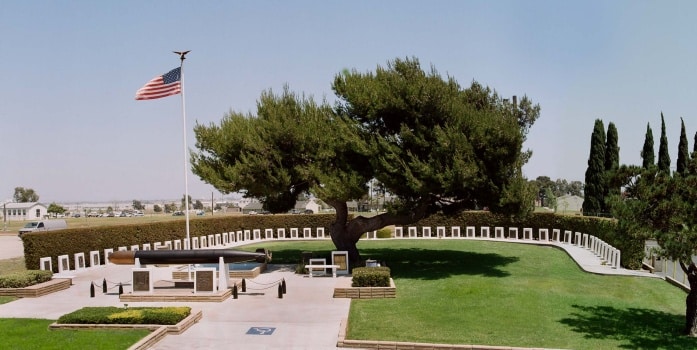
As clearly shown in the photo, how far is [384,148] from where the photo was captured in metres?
21.9

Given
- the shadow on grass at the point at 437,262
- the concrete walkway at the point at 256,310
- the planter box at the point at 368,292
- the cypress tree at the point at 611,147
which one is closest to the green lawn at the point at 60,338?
the concrete walkway at the point at 256,310

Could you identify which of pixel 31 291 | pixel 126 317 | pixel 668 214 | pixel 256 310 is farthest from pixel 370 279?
pixel 31 291

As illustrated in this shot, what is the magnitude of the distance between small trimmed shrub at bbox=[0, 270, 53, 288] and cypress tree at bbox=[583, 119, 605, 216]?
37152mm

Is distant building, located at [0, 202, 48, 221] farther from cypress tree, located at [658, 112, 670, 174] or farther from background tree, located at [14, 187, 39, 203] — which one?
cypress tree, located at [658, 112, 670, 174]

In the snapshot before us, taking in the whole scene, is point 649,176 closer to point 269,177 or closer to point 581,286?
point 581,286

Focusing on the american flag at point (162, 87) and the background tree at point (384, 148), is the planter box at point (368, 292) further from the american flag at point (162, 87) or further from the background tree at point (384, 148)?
the american flag at point (162, 87)

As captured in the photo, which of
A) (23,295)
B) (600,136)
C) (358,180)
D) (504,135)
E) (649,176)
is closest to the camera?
(649,176)

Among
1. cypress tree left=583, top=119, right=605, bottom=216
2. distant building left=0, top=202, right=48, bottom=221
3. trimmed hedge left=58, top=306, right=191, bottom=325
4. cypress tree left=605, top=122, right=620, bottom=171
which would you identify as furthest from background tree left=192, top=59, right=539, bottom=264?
distant building left=0, top=202, right=48, bottom=221

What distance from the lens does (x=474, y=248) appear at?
3184 cm

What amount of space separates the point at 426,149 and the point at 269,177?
6.72m

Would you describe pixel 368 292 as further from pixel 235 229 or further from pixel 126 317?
pixel 235 229

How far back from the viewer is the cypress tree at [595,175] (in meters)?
42.1

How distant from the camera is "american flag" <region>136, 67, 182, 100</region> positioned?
23172mm

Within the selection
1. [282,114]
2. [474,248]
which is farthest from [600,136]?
[282,114]
